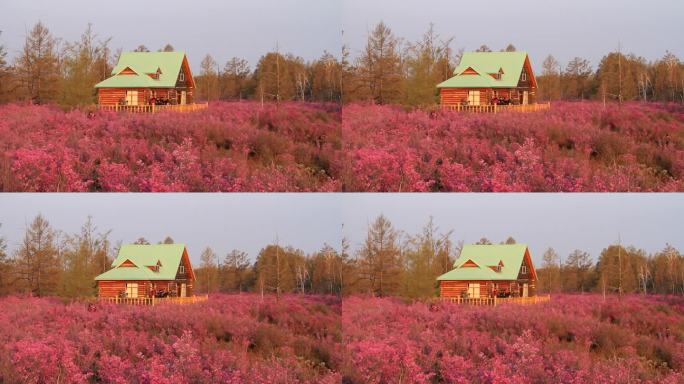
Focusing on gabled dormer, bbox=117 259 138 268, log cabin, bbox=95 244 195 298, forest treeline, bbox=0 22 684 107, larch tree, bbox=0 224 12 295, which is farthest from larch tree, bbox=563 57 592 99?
larch tree, bbox=0 224 12 295

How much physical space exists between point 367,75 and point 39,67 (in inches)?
235

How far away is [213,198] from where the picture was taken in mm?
25031

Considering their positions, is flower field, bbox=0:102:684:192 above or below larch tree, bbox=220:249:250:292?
above

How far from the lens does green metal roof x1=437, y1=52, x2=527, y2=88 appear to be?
2550 centimetres

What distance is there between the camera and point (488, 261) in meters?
25.4

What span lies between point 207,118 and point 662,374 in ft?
29.3

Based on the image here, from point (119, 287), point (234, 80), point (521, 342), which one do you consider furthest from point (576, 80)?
point (119, 287)

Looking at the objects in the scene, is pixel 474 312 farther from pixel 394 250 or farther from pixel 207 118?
pixel 207 118

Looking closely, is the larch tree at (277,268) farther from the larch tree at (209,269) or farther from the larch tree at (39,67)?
the larch tree at (39,67)

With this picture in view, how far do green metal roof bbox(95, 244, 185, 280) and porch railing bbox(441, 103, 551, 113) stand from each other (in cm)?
539

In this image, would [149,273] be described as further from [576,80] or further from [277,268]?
[576,80]

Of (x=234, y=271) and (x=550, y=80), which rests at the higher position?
(x=550, y=80)

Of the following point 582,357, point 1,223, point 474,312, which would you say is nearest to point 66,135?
point 1,223

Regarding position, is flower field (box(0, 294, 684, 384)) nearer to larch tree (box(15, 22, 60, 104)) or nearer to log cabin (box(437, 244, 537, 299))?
log cabin (box(437, 244, 537, 299))
